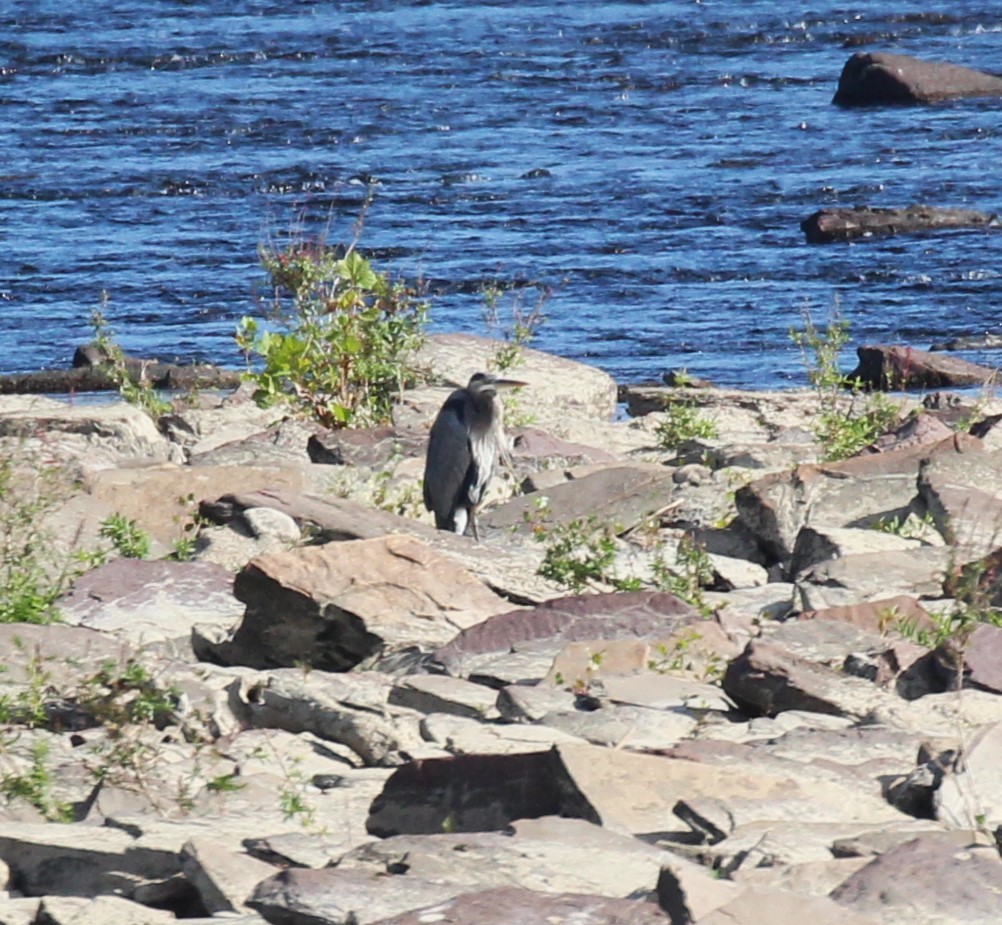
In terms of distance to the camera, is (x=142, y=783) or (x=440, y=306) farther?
(x=440, y=306)

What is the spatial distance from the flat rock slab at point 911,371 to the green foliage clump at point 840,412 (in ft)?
2.73

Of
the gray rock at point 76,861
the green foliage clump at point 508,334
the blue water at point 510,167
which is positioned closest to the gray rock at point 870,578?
the gray rock at point 76,861

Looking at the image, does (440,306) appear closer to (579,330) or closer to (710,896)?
Answer: (579,330)

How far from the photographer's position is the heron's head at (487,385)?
8.34 m

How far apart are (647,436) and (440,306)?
5102 mm

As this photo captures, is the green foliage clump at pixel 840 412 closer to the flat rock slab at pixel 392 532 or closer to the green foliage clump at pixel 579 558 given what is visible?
the flat rock slab at pixel 392 532

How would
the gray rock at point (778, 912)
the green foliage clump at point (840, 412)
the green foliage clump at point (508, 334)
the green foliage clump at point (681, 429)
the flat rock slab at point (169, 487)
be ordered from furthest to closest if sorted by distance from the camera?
the green foliage clump at point (508, 334) < the green foliage clump at point (681, 429) < the green foliage clump at point (840, 412) < the flat rock slab at point (169, 487) < the gray rock at point (778, 912)

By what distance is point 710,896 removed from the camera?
3340 millimetres

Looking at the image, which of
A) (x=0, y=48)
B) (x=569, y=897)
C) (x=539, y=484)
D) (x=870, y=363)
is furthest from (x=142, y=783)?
(x=0, y=48)

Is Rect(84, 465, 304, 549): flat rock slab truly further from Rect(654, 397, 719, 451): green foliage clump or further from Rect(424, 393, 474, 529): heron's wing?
Rect(654, 397, 719, 451): green foliage clump

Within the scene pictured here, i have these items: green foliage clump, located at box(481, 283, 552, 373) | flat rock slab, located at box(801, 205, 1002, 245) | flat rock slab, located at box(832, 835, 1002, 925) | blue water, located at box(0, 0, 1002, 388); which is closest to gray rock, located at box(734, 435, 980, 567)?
green foliage clump, located at box(481, 283, 552, 373)

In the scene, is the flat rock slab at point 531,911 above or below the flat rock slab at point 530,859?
above

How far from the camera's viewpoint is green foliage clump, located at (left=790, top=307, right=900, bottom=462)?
830 centimetres

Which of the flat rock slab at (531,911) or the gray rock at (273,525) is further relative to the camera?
the gray rock at (273,525)
